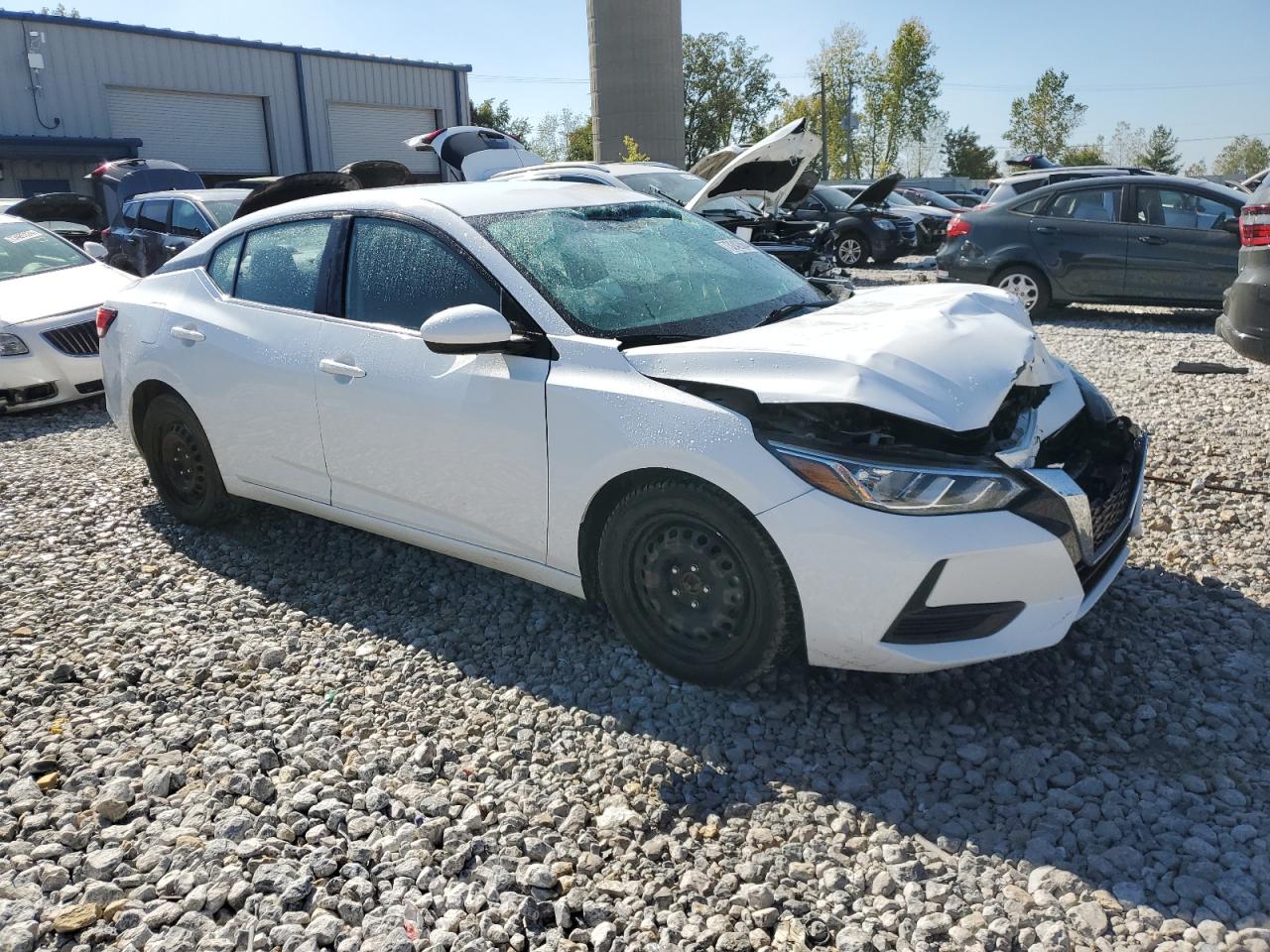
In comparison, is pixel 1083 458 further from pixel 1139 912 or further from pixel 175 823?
pixel 175 823

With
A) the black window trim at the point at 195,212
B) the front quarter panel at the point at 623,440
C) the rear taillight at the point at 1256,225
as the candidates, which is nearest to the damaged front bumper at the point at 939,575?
the front quarter panel at the point at 623,440

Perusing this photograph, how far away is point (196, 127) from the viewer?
27547 millimetres

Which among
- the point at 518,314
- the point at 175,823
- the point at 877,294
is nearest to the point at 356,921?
the point at 175,823

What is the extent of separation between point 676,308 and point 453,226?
2.90 ft

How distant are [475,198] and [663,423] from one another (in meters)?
1.48

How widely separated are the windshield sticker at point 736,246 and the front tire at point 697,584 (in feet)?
4.94

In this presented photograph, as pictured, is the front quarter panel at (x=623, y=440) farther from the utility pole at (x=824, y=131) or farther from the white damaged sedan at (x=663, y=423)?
the utility pole at (x=824, y=131)

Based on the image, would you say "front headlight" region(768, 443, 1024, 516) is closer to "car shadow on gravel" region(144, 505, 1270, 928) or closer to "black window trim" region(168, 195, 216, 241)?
"car shadow on gravel" region(144, 505, 1270, 928)

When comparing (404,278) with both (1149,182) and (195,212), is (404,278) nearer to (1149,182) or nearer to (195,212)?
(195,212)

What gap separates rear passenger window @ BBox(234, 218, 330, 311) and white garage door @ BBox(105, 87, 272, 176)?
25409 millimetres

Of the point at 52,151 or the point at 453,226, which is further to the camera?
the point at 52,151

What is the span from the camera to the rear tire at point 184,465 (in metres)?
4.69

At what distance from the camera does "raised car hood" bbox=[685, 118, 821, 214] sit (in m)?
11.5

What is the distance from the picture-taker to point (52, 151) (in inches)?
931
